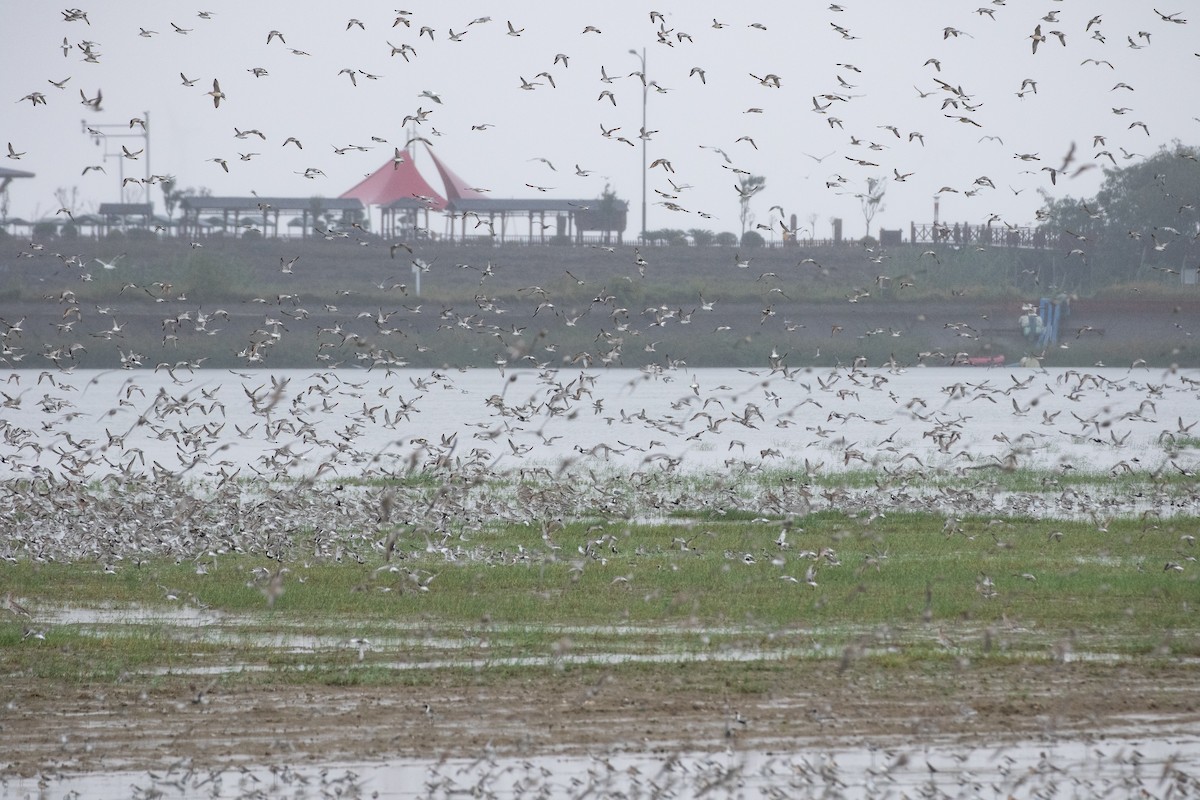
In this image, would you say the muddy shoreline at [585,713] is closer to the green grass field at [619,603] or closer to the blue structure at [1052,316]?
the green grass field at [619,603]

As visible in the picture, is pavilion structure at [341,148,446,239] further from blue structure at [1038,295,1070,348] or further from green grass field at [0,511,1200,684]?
green grass field at [0,511,1200,684]

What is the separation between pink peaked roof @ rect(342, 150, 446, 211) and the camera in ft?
342

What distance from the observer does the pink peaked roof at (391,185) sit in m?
104

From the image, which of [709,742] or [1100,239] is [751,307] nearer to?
[1100,239]

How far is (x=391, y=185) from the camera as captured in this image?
346 feet

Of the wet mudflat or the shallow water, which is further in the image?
the wet mudflat

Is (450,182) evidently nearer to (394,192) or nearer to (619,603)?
(394,192)

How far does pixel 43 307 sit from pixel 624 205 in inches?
1892

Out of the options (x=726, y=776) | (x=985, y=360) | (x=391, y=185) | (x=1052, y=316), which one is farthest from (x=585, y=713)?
(x=391, y=185)

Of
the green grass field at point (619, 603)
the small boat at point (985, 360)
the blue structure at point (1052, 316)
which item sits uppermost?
the blue structure at point (1052, 316)

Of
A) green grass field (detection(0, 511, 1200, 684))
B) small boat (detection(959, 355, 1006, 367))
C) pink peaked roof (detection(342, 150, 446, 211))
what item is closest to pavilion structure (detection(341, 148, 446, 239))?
pink peaked roof (detection(342, 150, 446, 211))

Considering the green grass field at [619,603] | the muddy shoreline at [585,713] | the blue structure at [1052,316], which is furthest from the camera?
the blue structure at [1052,316]

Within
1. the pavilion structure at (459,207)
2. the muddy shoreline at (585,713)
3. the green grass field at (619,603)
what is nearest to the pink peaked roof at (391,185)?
the pavilion structure at (459,207)

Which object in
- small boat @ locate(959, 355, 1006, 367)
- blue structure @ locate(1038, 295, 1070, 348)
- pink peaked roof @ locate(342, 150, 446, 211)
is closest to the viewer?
small boat @ locate(959, 355, 1006, 367)
